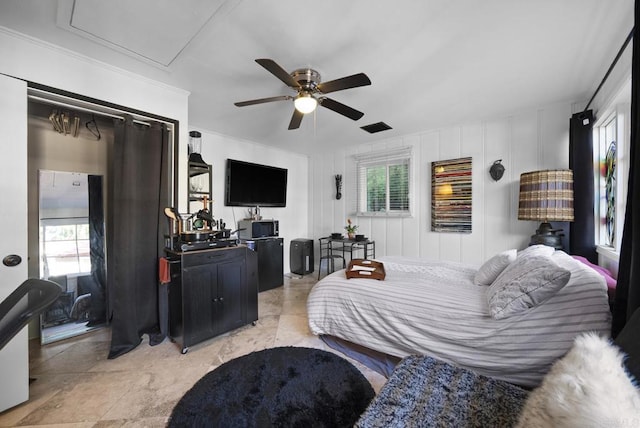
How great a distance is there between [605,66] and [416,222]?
8.13 ft

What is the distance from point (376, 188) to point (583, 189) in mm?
2576

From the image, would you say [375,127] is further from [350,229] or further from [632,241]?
[632,241]

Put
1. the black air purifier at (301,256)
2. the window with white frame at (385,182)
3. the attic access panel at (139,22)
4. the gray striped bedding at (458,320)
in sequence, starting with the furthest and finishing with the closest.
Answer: the black air purifier at (301,256) < the window with white frame at (385,182) < the attic access panel at (139,22) < the gray striped bedding at (458,320)

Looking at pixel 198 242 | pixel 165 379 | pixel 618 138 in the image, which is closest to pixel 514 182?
pixel 618 138

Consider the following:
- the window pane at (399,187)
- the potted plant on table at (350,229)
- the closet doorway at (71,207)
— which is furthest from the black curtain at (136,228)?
the window pane at (399,187)

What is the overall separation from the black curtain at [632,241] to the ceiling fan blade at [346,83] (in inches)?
52.5

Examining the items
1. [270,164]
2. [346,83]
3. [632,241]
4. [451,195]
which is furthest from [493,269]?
[270,164]

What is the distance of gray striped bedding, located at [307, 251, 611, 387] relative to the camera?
136 centimetres

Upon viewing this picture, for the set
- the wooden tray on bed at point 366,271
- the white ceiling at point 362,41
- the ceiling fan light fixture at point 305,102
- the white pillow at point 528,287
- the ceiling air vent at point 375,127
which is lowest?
the wooden tray on bed at point 366,271

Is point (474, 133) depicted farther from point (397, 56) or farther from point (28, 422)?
point (28, 422)

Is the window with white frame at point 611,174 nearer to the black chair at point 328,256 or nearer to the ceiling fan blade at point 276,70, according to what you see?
the ceiling fan blade at point 276,70

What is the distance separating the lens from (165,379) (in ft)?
6.09

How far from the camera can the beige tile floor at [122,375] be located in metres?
A: 1.53

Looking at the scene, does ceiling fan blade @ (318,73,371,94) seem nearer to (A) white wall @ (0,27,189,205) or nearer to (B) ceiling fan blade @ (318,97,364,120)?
(B) ceiling fan blade @ (318,97,364,120)
